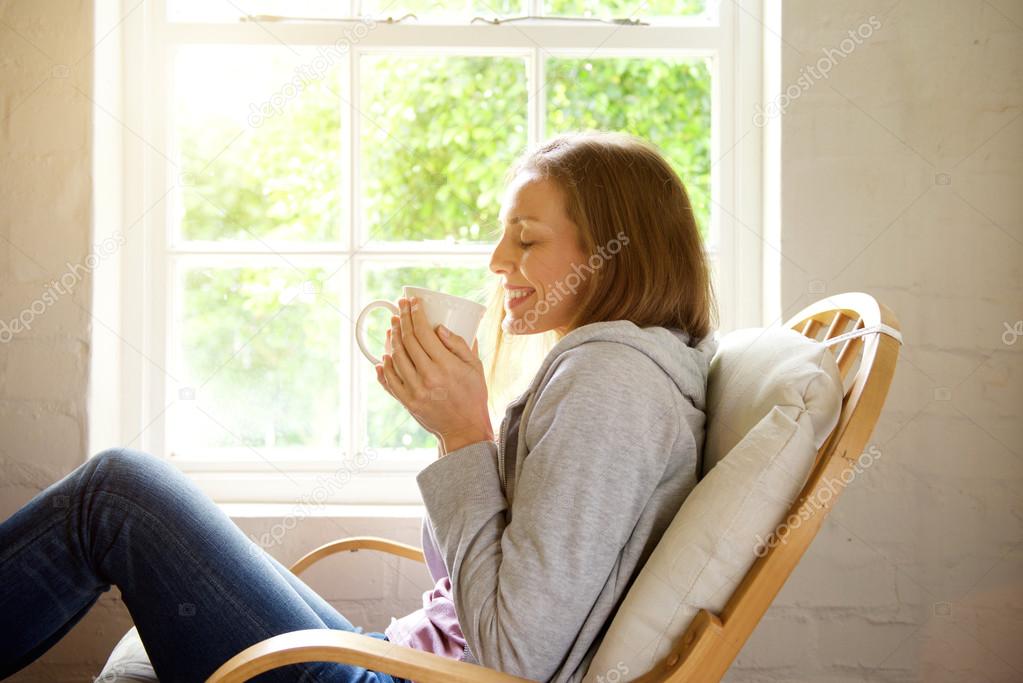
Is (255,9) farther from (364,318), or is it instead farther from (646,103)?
(364,318)

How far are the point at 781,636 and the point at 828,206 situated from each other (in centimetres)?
87

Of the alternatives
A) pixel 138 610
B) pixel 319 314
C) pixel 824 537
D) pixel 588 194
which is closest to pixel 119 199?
pixel 319 314

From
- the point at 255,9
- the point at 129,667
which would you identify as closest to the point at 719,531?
the point at 129,667

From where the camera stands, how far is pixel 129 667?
1290 mm

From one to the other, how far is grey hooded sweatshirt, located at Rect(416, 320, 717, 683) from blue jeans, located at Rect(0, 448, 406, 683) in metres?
0.26

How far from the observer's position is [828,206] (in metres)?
1.85

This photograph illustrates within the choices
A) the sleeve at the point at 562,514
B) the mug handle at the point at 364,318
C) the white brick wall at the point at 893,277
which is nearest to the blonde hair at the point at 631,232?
the sleeve at the point at 562,514

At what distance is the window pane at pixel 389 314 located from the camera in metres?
2.09

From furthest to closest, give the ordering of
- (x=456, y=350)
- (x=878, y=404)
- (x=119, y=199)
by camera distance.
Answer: (x=119, y=199) < (x=456, y=350) < (x=878, y=404)

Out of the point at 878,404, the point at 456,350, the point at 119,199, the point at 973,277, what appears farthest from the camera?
the point at 119,199

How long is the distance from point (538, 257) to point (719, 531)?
1.43ft

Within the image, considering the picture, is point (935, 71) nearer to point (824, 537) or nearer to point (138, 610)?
point (824, 537)

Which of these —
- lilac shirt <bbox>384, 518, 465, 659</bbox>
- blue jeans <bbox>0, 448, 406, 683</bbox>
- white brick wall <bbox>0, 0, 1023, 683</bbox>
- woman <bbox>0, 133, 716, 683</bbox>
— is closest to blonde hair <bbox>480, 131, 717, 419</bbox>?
woman <bbox>0, 133, 716, 683</bbox>

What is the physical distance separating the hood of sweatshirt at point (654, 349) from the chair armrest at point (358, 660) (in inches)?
13.4
